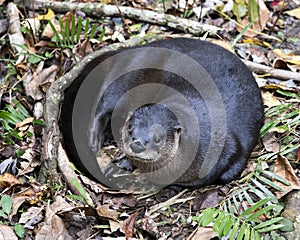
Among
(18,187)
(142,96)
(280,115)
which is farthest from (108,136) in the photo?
(280,115)

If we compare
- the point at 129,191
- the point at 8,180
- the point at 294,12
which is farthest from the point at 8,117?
the point at 294,12

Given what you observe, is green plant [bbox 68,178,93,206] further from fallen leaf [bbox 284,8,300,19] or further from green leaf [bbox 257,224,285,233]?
fallen leaf [bbox 284,8,300,19]

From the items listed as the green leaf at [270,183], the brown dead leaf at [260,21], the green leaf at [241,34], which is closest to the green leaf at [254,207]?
the green leaf at [270,183]

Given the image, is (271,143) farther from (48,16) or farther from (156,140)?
(48,16)

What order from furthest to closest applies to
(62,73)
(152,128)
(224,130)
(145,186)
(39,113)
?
(62,73), (39,113), (145,186), (224,130), (152,128)

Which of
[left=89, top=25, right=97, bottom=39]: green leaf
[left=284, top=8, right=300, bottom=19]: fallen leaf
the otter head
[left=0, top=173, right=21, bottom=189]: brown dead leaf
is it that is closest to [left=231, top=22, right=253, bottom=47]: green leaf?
[left=284, top=8, right=300, bottom=19]: fallen leaf

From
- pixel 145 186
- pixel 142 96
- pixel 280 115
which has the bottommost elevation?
pixel 145 186

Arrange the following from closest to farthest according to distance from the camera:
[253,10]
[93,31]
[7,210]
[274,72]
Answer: [7,210] < [274,72] < [93,31] < [253,10]

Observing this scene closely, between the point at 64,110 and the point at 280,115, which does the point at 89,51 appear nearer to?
the point at 64,110
